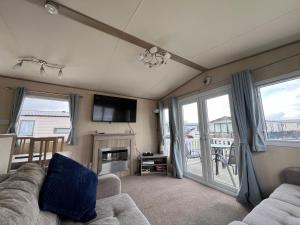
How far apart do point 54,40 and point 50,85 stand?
59.9 inches

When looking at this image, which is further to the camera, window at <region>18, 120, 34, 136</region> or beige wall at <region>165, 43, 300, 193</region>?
window at <region>18, 120, 34, 136</region>

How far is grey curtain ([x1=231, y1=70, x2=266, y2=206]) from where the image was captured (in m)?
2.18

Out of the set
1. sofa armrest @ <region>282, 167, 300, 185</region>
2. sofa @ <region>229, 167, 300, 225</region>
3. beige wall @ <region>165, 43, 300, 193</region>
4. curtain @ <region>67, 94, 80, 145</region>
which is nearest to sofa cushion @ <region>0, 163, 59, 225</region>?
sofa @ <region>229, 167, 300, 225</region>

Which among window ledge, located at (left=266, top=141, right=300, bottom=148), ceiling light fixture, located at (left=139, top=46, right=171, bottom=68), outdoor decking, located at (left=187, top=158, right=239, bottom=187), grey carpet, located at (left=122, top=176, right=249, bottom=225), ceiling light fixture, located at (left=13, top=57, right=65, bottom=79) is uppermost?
ceiling light fixture, located at (left=139, top=46, right=171, bottom=68)

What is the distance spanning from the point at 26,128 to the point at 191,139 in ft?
12.7

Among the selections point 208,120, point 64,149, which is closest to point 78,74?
point 64,149

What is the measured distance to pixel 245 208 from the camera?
6.83ft

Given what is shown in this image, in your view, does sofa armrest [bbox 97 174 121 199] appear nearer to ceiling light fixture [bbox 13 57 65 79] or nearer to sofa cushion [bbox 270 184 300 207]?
sofa cushion [bbox 270 184 300 207]

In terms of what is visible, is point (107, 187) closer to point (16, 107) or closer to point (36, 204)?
point (36, 204)

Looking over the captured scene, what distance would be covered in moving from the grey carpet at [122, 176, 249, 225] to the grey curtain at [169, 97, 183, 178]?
359 millimetres

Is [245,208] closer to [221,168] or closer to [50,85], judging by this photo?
[221,168]

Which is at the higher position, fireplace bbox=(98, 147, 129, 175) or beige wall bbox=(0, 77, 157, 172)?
beige wall bbox=(0, 77, 157, 172)

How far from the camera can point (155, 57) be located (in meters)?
2.43

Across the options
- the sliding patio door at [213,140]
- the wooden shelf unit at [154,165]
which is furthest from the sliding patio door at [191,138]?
the wooden shelf unit at [154,165]
